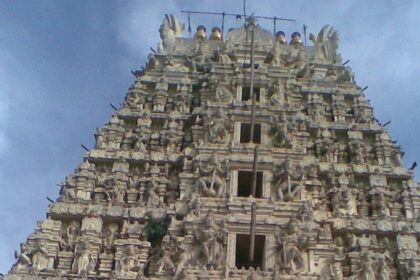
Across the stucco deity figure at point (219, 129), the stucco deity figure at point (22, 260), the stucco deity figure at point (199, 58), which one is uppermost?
the stucco deity figure at point (199, 58)

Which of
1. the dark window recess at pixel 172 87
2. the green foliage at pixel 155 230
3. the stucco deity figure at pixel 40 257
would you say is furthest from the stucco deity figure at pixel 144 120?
the stucco deity figure at pixel 40 257

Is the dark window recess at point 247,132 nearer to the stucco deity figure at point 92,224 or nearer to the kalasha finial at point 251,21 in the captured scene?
the stucco deity figure at point 92,224

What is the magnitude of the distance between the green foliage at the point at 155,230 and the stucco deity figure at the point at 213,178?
1449 mm

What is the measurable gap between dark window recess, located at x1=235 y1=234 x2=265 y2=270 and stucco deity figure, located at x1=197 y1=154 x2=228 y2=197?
1425mm

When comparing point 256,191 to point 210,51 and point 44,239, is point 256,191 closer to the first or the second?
point 44,239

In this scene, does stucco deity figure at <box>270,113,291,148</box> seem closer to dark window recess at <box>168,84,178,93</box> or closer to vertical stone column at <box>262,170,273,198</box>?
vertical stone column at <box>262,170,273,198</box>

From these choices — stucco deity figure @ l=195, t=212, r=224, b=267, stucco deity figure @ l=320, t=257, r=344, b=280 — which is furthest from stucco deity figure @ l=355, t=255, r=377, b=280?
stucco deity figure @ l=195, t=212, r=224, b=267

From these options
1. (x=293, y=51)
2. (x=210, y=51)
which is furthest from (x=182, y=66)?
(x=293, y=51)

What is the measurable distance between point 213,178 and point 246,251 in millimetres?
2175

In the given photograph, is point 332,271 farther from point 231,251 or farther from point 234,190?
point 234,190

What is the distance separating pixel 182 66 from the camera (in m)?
26.8

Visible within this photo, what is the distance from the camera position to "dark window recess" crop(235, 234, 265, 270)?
1911 cm

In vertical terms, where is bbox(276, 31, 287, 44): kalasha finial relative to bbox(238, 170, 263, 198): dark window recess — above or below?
above

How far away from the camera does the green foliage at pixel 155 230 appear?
760 inches
